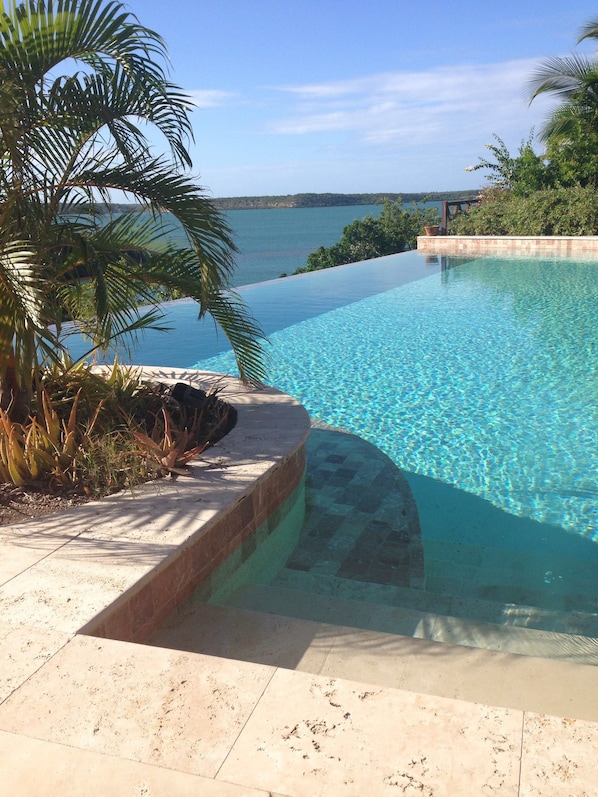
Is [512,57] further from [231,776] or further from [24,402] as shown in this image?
[231,776]

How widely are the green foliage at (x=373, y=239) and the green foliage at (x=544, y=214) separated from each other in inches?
205

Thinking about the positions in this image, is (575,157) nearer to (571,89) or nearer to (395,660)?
(571,89)

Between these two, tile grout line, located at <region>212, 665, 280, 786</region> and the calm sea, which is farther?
the calm sea

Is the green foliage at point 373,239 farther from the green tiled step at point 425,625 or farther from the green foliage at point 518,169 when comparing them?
the green tiled step at point 425,625

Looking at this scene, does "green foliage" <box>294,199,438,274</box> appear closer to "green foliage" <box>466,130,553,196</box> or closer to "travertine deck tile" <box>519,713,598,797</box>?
"green foliage" <box>466,130,553,196</box>

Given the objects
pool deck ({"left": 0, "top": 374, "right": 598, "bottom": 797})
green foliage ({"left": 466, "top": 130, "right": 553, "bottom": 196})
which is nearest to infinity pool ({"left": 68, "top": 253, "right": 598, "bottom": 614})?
pool deck ({"left": 0, "top": 374, "right": 598, "bottom": 797})

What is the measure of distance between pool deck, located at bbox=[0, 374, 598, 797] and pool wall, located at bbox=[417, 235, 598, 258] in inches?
655

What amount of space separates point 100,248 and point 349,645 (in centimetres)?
302

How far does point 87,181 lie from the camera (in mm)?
4227

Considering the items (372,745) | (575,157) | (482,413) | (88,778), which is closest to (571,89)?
(575,157)

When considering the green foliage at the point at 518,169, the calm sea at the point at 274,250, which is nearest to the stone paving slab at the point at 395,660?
the green foliage at the point at 518,169

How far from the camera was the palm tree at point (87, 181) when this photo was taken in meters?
3.62

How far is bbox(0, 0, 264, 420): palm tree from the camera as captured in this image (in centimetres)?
362

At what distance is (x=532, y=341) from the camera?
9.12 metres
